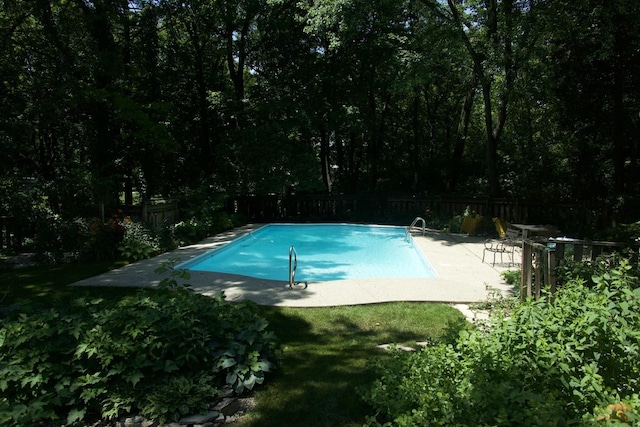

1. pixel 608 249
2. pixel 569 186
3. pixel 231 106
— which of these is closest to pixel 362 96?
pixel 231 106

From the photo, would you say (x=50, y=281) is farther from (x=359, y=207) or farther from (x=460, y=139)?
(x=460, y=139)

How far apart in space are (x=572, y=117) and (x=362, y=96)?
753 cm

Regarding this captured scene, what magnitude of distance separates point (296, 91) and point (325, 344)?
1377 centimetres

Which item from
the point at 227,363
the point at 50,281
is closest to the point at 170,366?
the point at 227,363

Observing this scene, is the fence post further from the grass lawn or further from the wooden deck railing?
the grass lawn

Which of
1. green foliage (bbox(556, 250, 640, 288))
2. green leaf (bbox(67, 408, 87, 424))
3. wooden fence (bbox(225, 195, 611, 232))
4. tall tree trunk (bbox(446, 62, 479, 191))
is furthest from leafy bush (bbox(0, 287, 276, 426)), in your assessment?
tall tree trunk (bbox(446, 62, 479, 191))

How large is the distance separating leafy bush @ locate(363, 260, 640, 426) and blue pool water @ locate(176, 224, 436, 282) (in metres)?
5.10

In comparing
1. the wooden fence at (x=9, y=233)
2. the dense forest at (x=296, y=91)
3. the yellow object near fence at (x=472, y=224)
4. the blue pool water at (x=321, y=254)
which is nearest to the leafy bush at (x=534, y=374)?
the blue pool water at (x=321, y=254)

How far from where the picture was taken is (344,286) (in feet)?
21.2

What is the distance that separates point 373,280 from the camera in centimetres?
678

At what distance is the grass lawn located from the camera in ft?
9.71

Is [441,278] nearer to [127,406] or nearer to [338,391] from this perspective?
[338,391]

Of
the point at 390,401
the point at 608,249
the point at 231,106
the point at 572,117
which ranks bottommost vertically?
the point at 390,401

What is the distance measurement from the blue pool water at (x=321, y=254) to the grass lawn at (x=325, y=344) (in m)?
2.53
